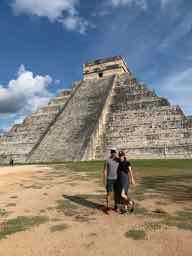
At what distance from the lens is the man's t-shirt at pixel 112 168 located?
7785mm

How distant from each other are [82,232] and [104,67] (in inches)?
1358

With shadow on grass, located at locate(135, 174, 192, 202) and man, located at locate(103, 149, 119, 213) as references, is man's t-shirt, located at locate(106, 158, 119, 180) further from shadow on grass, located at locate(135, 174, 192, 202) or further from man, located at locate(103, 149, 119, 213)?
shadow on grass, located at locate(135, 174, 192, 202)

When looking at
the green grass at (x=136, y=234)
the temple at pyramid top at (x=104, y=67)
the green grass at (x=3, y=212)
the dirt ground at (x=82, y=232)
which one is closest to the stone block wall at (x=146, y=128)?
the temple at pyramid top at (x=104, y=67)

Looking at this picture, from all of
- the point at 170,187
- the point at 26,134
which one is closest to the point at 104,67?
the point at 26,134

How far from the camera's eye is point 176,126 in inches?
1002

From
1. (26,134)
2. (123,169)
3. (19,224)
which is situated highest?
(26,134)

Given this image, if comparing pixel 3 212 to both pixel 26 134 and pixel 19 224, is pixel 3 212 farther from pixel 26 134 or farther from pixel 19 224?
pixel 26 134

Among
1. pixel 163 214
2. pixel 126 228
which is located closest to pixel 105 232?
pixel 126 228

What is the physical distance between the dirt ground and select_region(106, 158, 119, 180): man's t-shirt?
889 mm

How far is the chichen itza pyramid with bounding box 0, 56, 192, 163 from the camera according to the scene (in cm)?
2514

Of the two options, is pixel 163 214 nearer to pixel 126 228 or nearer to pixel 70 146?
pixel 126 228

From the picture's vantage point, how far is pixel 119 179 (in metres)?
7.71

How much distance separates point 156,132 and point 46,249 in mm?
21565

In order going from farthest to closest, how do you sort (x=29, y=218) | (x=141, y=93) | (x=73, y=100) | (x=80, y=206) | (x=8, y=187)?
(x=73, y=100) < (x=141, y=93) < (x=8, y=187) < (x=80, y=206) < (x=29, y=218)
